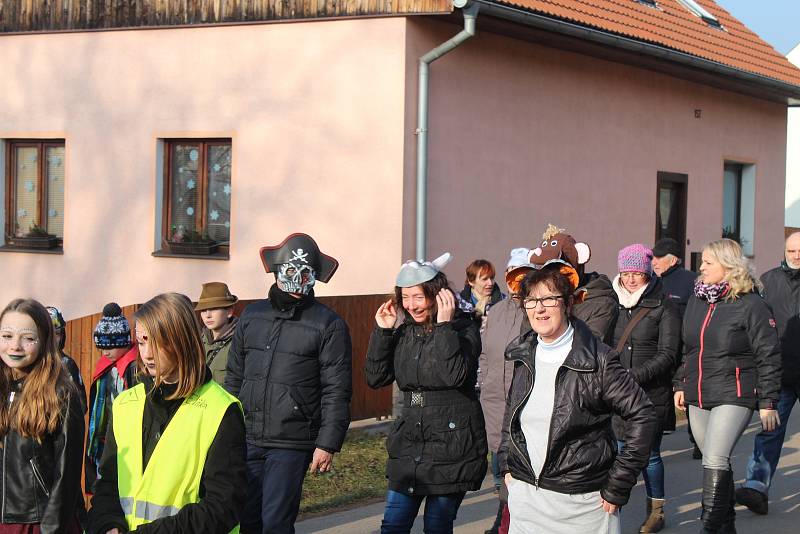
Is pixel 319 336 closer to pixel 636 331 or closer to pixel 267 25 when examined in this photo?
pixel 636 331

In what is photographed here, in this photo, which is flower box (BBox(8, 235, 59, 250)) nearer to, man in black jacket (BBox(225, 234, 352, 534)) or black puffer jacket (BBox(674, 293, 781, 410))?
man in black jacket (BBox(225, 234, 352, 534))

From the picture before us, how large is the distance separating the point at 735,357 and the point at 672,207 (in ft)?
37.0

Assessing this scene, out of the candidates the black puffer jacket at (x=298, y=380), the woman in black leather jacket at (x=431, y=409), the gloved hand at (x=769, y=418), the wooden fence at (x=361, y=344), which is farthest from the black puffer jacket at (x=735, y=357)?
the wooden fence at (x=361, y=344)

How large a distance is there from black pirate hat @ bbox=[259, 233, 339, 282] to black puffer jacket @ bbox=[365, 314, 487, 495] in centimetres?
57

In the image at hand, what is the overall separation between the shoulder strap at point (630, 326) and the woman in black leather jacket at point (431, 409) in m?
2.03

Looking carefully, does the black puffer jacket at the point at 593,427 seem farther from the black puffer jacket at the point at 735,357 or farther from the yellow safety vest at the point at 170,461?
the black puffer jacket at the point at 735,357

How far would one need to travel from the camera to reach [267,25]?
539 inches

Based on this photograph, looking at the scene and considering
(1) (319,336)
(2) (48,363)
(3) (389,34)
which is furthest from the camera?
(3) (389,34)

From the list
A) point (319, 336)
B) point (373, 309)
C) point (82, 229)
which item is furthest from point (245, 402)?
point (82, 229)

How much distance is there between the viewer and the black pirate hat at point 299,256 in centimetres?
623

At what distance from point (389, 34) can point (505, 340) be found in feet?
21.2

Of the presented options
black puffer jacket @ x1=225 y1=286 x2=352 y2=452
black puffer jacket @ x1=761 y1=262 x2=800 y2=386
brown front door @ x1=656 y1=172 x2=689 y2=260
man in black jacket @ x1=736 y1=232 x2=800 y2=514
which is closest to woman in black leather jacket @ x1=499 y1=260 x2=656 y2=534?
black puffer jacket @ x1=225 y1=286 x2=352 y2=452

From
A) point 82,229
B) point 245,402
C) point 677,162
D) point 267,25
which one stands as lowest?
point 245,402

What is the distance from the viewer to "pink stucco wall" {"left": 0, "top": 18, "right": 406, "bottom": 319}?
514 inches
